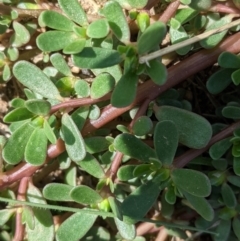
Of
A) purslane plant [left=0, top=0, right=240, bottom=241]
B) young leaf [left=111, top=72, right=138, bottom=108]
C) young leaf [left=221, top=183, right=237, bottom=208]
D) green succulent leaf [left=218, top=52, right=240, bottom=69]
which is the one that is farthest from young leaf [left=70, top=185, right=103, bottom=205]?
green succulent leaf [left=218, top=52, right=240, bottom=69]

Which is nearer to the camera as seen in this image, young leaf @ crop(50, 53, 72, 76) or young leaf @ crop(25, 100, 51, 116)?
young leaf @ crop(25, 100, 51, 116)

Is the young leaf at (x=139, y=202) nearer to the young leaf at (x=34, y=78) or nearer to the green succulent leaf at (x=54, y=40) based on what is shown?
the young leaf at (x=34, y=78)

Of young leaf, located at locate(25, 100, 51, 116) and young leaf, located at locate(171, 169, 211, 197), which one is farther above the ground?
young leaf, located at locate(25, 100, 51, 116)

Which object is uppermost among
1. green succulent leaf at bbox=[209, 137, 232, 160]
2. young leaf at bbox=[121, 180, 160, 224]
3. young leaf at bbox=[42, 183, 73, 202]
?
green succulent leaf at bbox=[209, 137, 232, 160]

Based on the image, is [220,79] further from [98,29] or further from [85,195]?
[85,195]

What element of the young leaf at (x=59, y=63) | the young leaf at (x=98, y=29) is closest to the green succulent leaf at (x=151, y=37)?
the young leaf at (x=98, y=29)

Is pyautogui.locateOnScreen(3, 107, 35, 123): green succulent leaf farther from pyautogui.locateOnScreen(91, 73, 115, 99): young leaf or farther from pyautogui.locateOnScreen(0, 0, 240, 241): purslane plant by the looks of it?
pyautogui.locateOnScreen(91, 73, 115, 99): young leaf

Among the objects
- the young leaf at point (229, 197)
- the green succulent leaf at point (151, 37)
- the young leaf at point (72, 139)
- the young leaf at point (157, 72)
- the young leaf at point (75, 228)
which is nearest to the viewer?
the green succulent leaf at point (151, 37)

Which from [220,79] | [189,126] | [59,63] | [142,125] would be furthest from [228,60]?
[59,63]

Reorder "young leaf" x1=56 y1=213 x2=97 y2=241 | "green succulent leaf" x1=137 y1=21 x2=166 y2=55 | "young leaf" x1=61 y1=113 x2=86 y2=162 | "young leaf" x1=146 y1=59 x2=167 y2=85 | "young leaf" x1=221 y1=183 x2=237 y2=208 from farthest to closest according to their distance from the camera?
"young leaf" x1=221 y1=183 x2=237 y2=208
"young leaf" x1=56 y1=213 x2=97 y2=241
"young leaf" x1=61 y1=113 x2=86 y2=162
"young leaf" x1=146 y1=59 x2=167 y2=85
"green succulent leaf" x1=137 y1=21 x2=166 y2=55
